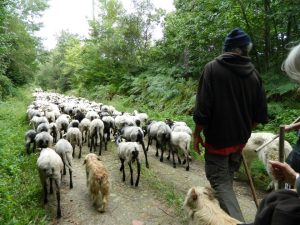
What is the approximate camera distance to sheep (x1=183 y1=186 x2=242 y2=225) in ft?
10.7

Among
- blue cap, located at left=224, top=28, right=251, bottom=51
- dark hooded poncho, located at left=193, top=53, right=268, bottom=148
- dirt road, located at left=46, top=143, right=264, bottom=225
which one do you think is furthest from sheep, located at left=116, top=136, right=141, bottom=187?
blue cap, located at left=224, top=28, right=251, bottom=51

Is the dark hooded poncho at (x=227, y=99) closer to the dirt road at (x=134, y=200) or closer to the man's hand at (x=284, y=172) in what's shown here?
the man's hand at (x=284, y=172)

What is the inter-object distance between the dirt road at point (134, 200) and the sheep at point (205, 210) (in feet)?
6.21

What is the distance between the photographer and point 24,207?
5.66 metres

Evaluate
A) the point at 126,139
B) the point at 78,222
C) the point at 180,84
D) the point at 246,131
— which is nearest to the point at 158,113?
the point at 180,84

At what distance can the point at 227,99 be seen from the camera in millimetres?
3652

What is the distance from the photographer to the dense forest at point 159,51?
10.2 m

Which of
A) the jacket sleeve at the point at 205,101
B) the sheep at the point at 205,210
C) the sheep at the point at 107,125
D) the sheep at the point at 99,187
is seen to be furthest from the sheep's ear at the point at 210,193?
the sheep at the point at 107,125

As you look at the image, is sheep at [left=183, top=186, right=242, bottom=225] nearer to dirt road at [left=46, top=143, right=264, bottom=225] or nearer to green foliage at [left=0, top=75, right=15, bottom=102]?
dirt road at [left=46, top=143, right=264, bottom=225]

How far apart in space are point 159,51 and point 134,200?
17.5m

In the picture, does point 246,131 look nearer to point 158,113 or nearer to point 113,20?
point 158,113

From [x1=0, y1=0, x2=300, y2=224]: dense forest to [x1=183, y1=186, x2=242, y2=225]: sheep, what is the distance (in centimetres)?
190

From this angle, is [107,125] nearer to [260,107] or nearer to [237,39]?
[260,107]

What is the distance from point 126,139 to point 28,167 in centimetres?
266
